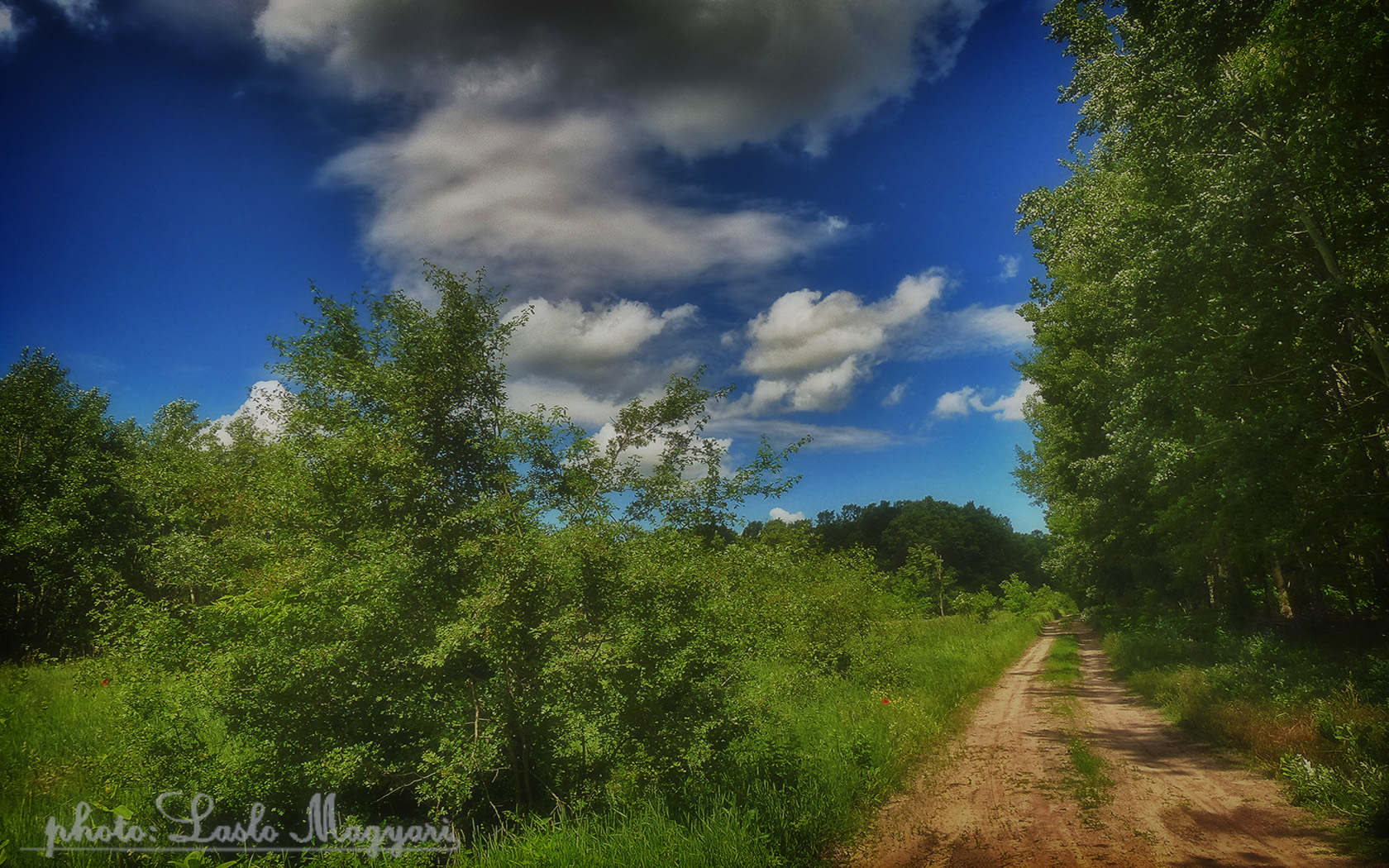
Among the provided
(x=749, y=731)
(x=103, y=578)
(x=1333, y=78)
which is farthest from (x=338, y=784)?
(x=103, y=578)

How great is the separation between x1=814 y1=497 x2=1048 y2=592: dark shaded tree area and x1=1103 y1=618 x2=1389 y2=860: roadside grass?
83091mm

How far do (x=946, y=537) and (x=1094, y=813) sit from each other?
4349 inches

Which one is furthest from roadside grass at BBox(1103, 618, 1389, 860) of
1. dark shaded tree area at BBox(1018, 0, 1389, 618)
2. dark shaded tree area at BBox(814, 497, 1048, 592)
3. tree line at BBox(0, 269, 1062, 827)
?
dark shaded tree area at BBox(814, 497, 1048, 592)

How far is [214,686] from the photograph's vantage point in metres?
7.80

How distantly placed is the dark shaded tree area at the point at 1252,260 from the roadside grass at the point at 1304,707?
82.1 inches

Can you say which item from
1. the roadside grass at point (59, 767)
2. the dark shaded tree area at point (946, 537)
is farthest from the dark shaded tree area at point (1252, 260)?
the dark shaded tree area at point (946, 537)

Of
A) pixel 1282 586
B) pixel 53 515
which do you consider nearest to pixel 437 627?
pixel 1282 586

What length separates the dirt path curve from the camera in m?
7.03

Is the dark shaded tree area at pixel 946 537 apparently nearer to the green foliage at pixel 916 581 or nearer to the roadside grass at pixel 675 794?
the green foliage at pixel 916 581

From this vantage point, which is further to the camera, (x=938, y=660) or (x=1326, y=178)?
(x=938, y=660)

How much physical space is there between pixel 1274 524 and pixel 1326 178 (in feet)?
24.1

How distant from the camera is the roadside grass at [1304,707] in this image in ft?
24.4

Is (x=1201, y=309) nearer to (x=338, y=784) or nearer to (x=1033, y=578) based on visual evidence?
(x=338, y=784)

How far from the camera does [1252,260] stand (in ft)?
39.7
